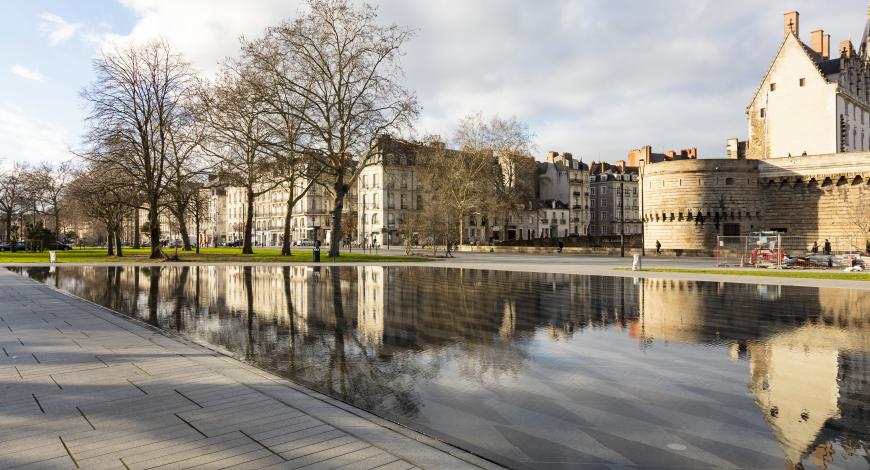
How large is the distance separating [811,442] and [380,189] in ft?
286

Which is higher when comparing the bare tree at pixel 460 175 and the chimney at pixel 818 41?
the chimney at pixel 818 41

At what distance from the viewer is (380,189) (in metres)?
90.3

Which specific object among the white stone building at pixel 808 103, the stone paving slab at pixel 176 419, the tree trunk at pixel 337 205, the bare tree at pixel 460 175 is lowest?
the stone paving slab at pixel 176 419

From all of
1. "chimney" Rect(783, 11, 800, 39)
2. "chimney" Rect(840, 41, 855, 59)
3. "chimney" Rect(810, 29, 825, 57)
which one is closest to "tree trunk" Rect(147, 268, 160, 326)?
"chimney" Rect(783, 11, 800, 39)

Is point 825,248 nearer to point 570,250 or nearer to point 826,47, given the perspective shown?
point 570,250

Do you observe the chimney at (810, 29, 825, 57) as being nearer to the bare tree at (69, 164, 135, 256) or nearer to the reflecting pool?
the reflecting pool

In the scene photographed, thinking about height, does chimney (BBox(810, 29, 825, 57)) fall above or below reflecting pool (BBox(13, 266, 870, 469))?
above

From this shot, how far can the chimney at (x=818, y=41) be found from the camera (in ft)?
222

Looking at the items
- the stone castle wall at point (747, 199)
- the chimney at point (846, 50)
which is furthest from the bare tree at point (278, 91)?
the chimney at point (846, 50)

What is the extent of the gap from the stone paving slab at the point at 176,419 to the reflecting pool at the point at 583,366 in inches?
21.6

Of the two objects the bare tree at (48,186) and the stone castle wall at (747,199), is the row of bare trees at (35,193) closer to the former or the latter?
the bare tree at (48,186)

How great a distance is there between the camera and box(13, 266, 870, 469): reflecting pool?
461 cm

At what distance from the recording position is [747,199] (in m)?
56.8

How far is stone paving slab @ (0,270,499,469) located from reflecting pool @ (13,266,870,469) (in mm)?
550
